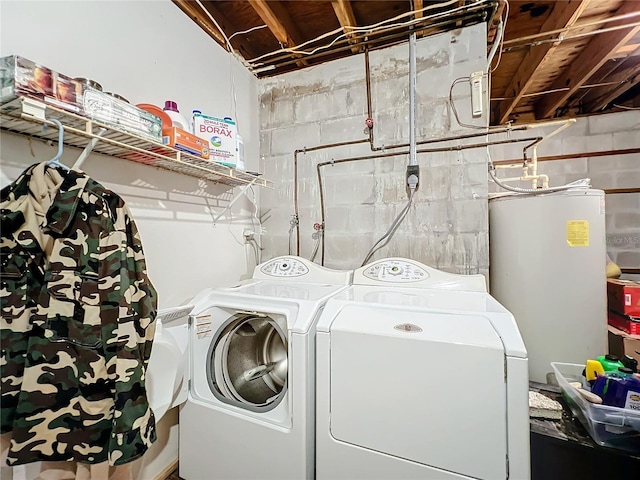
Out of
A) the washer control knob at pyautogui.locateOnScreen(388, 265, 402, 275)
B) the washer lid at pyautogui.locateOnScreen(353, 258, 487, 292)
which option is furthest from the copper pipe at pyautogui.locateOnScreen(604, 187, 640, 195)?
the washer control knob at pyautogui.locateOnScreen(388, 265, 402, 275)

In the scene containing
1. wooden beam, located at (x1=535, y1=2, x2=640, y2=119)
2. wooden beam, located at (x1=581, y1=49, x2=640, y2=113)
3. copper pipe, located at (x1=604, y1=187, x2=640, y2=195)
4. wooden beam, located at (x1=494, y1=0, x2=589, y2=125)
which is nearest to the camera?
wooden beam, located at (x1=494, y1=0, x2=589, y2=125)

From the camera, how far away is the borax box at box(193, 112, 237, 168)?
1474 millimetres

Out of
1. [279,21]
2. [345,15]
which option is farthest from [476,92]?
[279,21]

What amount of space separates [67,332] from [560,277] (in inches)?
90.9

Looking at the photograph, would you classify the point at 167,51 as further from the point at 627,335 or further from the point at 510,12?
the point at 627,335

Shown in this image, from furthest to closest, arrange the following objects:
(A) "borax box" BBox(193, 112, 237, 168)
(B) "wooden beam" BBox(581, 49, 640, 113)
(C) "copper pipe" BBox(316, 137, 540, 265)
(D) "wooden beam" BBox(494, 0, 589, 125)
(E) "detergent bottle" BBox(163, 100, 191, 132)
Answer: (B) "wooden beam" BBox(581, 49, 640, 113), (C) "copper pipe" BBox(316, 137, 540, 265), (D) "wooden beam" BBox(494, 0, 589, 125), (A) "borax box" BBox(193, 112, 237, 168), (E) "detergent bottle" BBox(163, 100, 191, 132)

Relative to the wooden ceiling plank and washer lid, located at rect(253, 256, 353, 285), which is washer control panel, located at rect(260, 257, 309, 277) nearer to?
washer lid, located at rect(253, 256, 353, 285)

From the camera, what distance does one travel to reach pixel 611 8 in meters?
1.68

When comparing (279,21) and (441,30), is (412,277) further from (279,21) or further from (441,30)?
(279,21)

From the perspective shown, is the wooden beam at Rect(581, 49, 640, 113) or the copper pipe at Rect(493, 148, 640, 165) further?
the copper pipe at Rect(493, 148, 640, 165)

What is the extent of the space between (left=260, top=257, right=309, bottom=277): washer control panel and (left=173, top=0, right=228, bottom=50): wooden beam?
5.12 ft

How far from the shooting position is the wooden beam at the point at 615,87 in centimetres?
219

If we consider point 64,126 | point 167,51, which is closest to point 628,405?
point 64,126

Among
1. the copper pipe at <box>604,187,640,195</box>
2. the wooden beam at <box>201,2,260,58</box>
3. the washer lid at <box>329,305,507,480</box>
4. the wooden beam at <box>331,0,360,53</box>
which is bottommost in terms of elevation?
the washer lid at <box>329,305,507,480</box>
